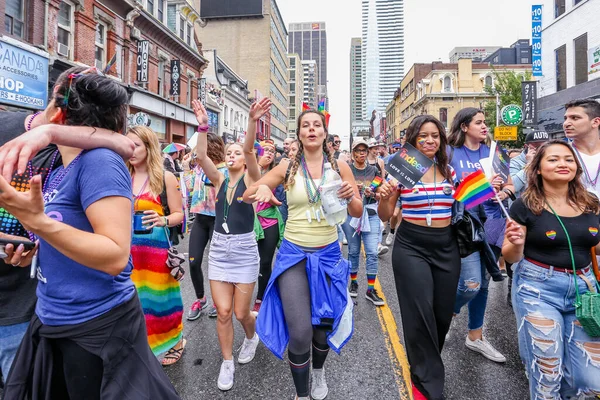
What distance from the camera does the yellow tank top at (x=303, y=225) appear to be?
2775 millimetres

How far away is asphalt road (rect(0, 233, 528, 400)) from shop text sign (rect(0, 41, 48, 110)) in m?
11.6

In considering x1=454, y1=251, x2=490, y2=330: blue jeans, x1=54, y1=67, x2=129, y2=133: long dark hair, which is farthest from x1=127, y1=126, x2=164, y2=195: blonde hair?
x1=454, y1=251, x2=490, y2=330: blue jeans

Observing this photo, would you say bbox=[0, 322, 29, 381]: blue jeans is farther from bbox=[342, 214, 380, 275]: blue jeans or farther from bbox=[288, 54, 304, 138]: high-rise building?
bbox=[288, 54, 304, 138]: high-rise building

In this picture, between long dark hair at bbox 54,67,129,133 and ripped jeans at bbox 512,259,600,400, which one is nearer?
long dark hair at bbox 54,67,129,133

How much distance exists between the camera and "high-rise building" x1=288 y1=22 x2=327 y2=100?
7259 inches

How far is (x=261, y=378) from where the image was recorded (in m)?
3.07

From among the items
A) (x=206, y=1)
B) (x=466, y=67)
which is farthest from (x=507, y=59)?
(x=206, y=1)

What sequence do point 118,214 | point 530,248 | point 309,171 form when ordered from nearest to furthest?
point 118,214 → point 530,248 → point 309,171

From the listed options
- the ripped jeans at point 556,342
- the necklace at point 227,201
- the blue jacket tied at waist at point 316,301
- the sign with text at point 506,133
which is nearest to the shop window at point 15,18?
the necklace at point 227,201

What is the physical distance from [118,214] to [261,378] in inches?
91.2

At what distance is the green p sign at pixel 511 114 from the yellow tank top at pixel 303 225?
18.8 m

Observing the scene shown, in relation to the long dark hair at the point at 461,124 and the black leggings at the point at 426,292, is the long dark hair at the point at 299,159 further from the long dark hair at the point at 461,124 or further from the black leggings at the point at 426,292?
the long dark hair at the point at 461,124

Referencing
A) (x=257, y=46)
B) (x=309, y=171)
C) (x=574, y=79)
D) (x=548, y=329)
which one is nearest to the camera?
(x=548, y=329)

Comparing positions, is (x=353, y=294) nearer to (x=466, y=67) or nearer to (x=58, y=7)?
(x=58, y=7)
